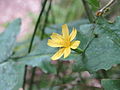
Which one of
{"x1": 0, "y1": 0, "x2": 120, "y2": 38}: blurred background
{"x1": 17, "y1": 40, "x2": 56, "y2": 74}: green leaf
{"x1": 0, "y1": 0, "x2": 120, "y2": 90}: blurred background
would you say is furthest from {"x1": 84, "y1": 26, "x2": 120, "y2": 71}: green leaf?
{"x1": 0, "y1": 0, "x2": 120, "y2": 38}: blurred background

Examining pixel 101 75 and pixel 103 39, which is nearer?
pixel 103 39

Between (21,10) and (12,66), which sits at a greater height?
(12,66)

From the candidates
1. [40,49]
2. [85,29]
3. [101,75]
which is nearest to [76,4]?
[101,75]

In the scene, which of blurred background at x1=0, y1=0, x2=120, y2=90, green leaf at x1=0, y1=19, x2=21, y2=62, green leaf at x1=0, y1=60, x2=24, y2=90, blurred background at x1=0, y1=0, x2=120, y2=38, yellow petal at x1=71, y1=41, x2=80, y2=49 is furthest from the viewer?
blurred background at x1=0, y1=0, x2=120, y2=38

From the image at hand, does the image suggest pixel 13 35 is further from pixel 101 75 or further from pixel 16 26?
pixel 101 75

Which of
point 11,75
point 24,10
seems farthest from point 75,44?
point 24,10

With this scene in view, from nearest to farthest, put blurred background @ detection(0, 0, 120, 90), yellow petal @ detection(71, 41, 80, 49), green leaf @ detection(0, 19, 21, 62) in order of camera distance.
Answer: yellow petal @ detection(71, 41, 80, 49) → green leaf @ detection(0, 19, 21, 62) → blurred background @ detection(0, 0, 120, 90)

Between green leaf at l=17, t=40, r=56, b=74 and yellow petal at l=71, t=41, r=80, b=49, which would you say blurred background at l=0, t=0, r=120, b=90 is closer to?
green leaf at l=17, t=40, r=56, b=74
